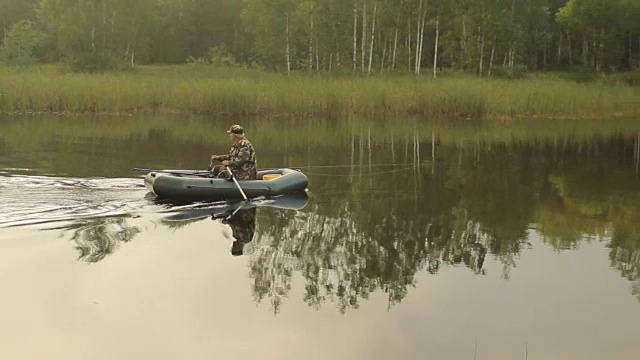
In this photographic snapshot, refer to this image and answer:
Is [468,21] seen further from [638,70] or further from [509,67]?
[638,70]

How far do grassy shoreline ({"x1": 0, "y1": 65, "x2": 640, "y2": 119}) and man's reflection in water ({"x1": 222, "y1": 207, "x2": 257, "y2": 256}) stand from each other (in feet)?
49.3

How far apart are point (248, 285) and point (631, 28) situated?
43.3 m

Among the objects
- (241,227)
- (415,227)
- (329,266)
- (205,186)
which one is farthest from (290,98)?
(329,266)

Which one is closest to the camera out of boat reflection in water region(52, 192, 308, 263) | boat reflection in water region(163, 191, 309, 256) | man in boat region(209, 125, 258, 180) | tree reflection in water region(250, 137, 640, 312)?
tree reflection in water region(250, 137, 640, 312)

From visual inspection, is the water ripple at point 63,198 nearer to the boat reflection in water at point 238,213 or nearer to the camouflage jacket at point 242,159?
the boat reflection in water at point 238,213

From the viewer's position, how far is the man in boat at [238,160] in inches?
417

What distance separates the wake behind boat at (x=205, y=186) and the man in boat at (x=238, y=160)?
8.9 inches

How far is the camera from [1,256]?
727cm

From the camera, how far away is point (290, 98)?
25.0 m

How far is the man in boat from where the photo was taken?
1059cm

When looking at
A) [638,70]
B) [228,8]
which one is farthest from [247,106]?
[228,8]

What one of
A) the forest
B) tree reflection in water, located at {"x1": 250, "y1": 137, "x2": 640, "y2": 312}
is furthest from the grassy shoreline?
tree reflection in water, located at {"x1": 250, "y1": 137, "x2": 640, "y2": 312}

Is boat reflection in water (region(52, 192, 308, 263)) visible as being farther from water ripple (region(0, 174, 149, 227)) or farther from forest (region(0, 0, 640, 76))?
forest (region(0, 0, 640, 76))

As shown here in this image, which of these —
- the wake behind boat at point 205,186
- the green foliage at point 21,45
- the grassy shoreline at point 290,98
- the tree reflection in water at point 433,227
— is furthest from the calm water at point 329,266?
the green foliage at point 21,45
